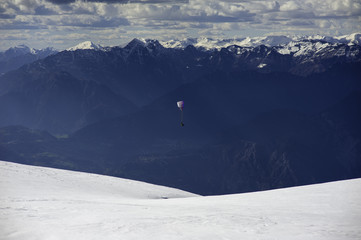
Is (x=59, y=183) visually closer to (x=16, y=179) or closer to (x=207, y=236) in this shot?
(x=16, y=179)

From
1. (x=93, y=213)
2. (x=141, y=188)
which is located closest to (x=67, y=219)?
(x=93, y=213)

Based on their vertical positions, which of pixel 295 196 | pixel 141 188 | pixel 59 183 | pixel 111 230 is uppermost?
pixel 111 230

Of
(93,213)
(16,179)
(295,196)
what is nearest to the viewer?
(93,213)

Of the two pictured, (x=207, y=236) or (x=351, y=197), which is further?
(x=351, y=197)

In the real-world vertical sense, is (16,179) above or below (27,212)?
below

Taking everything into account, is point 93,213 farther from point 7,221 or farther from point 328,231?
point 328,231

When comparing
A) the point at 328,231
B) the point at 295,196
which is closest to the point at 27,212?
the point at 328,231

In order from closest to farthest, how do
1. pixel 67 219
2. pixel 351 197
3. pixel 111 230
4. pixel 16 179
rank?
pixel 111 230, pixel 67 219, pixel 351 197, pixel 16 179
